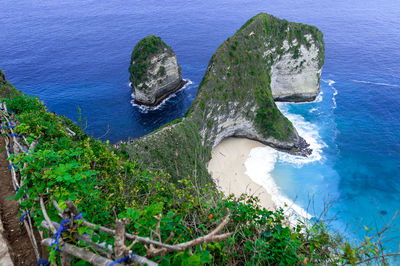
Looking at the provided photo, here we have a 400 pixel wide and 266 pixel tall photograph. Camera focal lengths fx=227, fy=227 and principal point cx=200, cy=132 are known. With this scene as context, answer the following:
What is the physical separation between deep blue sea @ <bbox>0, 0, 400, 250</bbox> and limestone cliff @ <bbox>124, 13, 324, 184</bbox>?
5.29 meters

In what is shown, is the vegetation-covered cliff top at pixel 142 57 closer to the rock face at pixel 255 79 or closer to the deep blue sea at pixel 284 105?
the deep blue sea at pixel 284 105

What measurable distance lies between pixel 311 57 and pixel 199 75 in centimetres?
2741

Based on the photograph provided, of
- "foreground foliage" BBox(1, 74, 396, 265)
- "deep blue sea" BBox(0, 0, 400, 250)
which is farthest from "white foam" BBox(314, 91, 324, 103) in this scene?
"foreground foliage" BBox(1, 74, 396, 265)

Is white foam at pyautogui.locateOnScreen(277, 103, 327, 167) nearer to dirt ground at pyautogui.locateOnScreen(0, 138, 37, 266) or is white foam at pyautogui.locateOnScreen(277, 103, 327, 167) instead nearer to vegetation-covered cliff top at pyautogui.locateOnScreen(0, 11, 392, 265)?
vegetation-covered cliff top at pyautogui.locateOnScreen(0, 11, 392, 265)

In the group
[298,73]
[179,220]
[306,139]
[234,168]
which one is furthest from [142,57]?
[179,220]

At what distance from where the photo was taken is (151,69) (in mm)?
48125

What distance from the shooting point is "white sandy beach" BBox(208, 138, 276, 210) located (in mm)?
31484

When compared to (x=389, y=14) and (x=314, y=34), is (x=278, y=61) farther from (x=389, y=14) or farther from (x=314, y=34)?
(x=389, y=14)

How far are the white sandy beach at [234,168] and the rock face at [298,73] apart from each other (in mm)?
18092

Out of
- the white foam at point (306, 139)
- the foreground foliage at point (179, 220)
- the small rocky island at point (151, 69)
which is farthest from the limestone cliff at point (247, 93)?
the small rocky island at point (151, 69)

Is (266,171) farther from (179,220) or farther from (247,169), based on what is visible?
(179,220)

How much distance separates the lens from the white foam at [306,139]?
3769 cm

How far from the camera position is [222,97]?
34.1m

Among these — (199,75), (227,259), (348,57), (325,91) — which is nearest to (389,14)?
(348,57)
